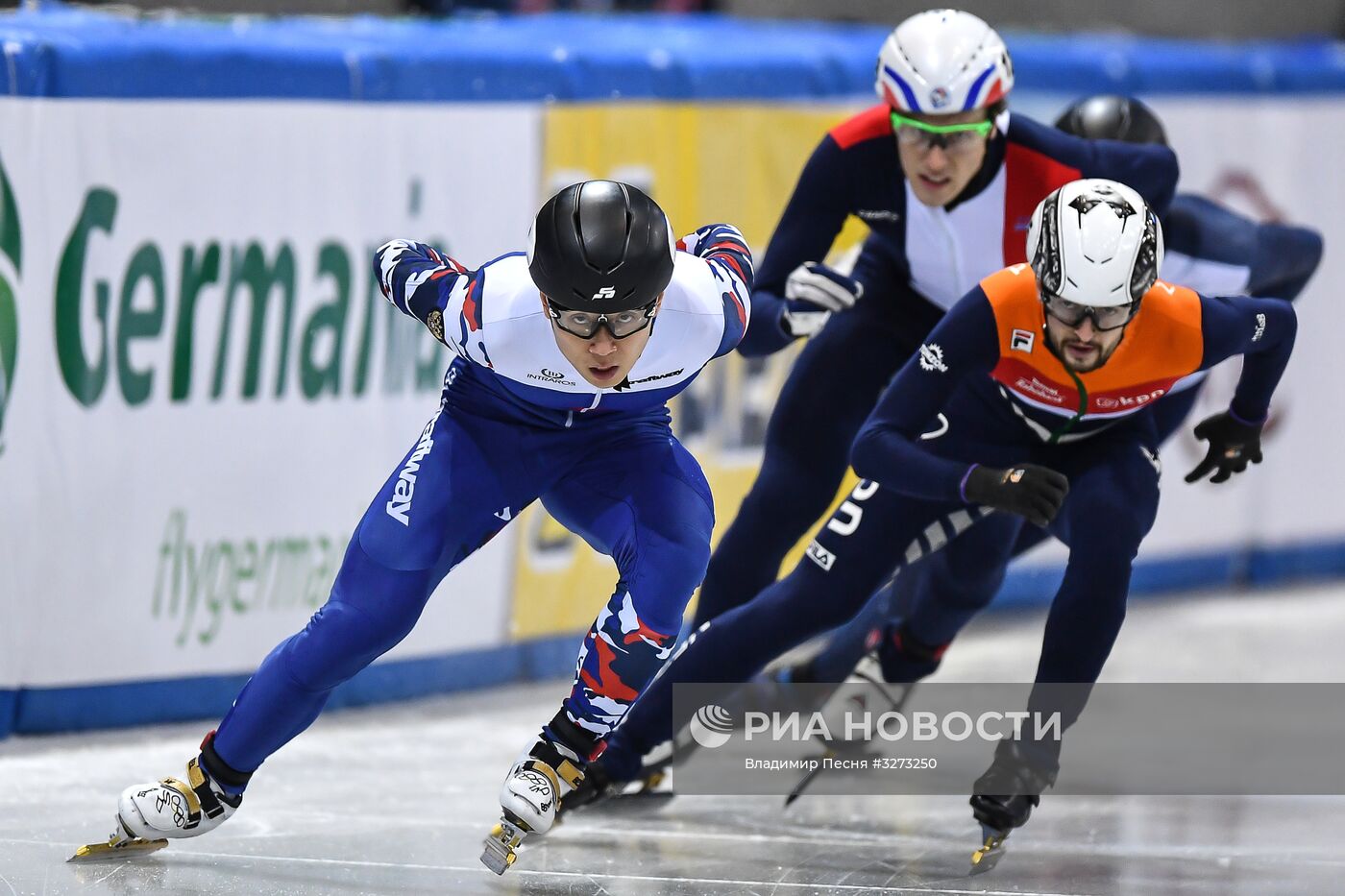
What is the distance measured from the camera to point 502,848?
4527mm

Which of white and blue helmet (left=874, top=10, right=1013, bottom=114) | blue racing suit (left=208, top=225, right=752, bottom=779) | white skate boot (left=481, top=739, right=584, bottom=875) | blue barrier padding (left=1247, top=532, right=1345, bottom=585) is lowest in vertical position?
blue barrier padding (left=1247, top=532, right=1345, bottom=585)

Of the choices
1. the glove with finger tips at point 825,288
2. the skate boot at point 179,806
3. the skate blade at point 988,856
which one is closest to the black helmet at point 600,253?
the glove with finger tips at point 825,288

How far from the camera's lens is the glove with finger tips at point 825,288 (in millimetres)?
5066

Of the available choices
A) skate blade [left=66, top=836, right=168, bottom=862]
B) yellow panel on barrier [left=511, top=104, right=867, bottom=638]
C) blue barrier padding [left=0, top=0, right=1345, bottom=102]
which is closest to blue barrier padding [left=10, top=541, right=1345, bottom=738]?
yellow panel on barrier [left=511, top=104, right=867, bottom=638]

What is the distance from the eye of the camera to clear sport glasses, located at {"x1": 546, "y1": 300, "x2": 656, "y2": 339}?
433 centimetres

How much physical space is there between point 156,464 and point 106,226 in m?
0.76

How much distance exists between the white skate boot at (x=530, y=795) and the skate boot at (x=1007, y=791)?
3.36ft

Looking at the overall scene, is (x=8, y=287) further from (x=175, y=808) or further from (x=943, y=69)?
(x=943, y=69)

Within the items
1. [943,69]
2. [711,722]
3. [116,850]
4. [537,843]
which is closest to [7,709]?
[116,850]

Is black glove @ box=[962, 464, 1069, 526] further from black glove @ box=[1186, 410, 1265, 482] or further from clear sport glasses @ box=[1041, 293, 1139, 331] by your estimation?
black glove @ box=[1186, 410, 1265, 482]

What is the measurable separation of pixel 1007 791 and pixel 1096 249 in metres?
1.34

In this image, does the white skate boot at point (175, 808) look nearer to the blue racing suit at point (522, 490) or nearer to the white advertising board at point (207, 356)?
the blue racing suit at point (522, 490)

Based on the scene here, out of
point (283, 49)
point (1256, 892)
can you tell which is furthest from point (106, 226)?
point (1256, 892)

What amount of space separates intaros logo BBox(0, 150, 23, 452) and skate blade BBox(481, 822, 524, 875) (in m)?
2.28
